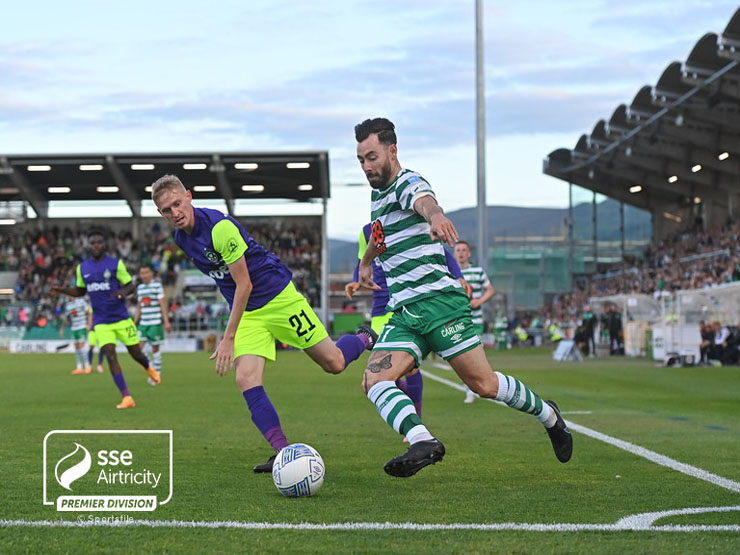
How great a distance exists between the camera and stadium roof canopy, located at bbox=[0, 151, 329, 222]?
45594 mm

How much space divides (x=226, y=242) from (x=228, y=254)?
78mm

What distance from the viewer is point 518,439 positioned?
919 centimetres

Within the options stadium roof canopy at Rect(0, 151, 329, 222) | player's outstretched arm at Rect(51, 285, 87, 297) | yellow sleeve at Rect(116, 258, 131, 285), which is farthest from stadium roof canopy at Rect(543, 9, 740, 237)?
player's outstretched arm at Rect(51, 285, 87, 297)

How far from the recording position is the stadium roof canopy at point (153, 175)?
45594 millimetres

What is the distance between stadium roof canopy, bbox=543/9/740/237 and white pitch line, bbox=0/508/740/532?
1253 inches

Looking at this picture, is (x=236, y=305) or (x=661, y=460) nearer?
(x=236, y=305)

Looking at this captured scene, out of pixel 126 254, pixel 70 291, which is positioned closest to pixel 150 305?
pixel 70 291

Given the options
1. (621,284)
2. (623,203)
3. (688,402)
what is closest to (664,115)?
(621,284)

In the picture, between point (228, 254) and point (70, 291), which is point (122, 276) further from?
point (228, 254)

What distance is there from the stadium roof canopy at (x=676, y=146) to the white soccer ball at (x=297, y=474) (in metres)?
31.4

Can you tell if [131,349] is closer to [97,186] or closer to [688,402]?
[688,402]

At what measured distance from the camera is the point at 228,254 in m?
6.70

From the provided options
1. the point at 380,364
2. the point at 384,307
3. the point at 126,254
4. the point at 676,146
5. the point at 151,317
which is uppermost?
the point at 676,146

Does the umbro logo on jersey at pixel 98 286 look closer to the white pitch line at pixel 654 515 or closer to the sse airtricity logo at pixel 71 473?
the sse airtricity logo at pixel 71 473
